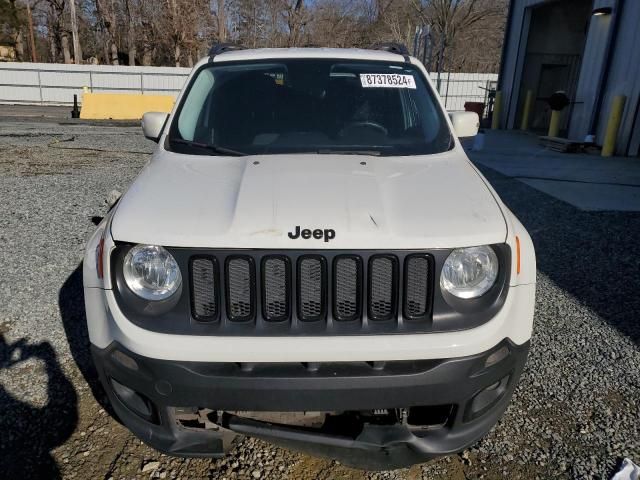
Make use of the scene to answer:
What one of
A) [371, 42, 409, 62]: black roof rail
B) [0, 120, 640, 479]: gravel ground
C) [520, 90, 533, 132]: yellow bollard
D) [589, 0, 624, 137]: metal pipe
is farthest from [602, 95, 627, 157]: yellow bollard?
[371, 42, 409, 62]: black roof rail

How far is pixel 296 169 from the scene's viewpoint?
256cm

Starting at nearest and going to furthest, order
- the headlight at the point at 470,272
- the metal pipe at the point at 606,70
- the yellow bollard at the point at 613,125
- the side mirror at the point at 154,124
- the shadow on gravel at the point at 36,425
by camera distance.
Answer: the headlight at the point at 470,272 < the shadow on gravel at the point at 36,425 < the side mirror at the point at 154,124 < the yellow bollard at the point at 613,125 < the metal pipe at the point at 606,70

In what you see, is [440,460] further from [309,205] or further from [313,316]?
[309,205]

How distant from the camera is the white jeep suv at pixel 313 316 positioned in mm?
1978

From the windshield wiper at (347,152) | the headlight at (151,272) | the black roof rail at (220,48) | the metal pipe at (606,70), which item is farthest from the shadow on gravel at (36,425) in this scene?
the metal pipe at (606,70)

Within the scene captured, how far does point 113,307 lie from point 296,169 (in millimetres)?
1067

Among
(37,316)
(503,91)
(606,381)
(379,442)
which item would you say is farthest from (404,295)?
(503,91)

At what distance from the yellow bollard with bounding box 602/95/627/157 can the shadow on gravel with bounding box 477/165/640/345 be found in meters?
5.28

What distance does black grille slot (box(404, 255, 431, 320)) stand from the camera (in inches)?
79.9

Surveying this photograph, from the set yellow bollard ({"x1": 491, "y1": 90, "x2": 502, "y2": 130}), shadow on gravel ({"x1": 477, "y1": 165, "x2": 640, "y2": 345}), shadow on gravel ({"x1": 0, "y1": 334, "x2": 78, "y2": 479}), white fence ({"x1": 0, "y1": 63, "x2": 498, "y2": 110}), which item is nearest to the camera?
shadow on gravel ({"x1": 0, "y1": 334, "x2": 78, "y2": 479})

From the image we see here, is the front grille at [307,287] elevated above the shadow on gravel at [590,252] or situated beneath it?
elevated above

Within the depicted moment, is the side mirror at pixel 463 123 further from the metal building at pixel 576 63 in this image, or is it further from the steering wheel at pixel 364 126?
the metal building at pixel 576 63

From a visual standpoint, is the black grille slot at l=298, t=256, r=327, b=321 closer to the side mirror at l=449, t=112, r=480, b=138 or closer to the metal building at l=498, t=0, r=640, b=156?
the side mirror at l=449, t=112, r=480, b=138

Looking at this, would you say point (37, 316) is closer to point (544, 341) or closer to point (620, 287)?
point (544, 341)
